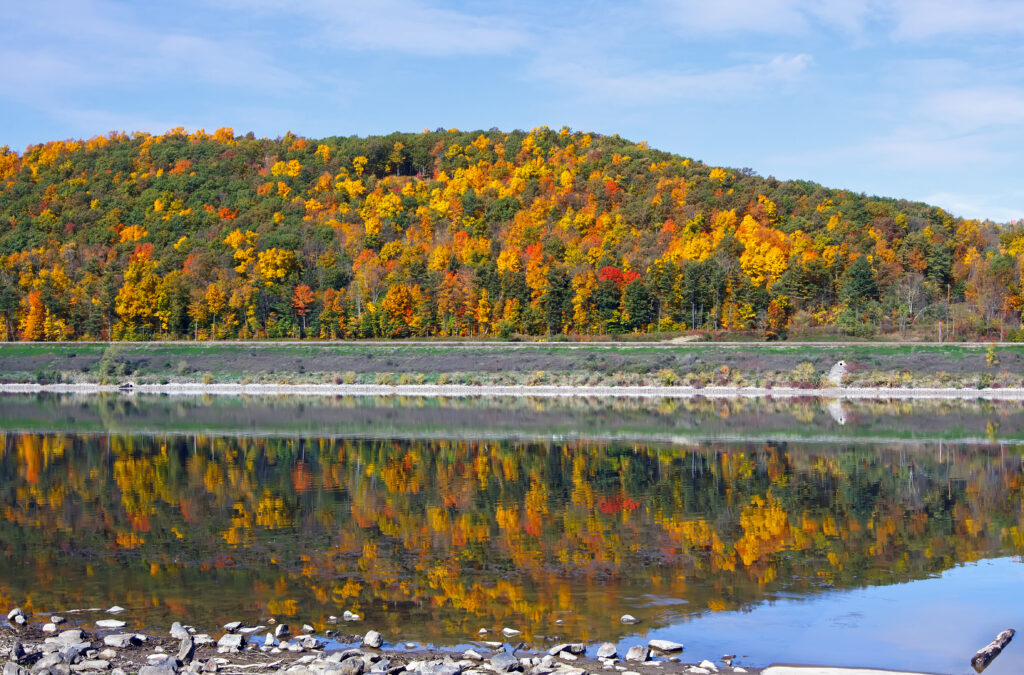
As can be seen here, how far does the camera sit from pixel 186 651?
10.5 metres

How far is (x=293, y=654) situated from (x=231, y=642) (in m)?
0.76

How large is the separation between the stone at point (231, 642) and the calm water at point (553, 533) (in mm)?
1170

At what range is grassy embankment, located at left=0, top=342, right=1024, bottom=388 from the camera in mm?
55844

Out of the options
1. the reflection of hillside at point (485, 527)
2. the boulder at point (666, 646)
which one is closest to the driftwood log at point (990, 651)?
the reflection of hillside at point (485, 527)

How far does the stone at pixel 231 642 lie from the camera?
10930mm

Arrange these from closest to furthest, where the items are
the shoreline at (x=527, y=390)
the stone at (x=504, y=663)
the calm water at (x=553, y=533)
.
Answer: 1. the stone at (x=504, y=663)
2. the calm water at (x=553, y=533)
3. the shoreline at (x=527, y=390)

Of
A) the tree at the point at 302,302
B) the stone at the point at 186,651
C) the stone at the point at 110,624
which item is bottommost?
the stone at the point at 110,624

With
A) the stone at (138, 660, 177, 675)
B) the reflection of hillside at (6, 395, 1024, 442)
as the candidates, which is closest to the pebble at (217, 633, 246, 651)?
the stone at (138, 660, 177, 675)

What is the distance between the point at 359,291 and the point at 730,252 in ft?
110

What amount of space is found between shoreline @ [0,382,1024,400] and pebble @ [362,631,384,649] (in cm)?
4190

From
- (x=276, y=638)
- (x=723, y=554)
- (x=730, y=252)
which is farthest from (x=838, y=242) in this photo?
(x=276, y=638)

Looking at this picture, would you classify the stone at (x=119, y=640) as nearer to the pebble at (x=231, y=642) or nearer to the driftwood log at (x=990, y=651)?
the pebble at (x=231, y=642)

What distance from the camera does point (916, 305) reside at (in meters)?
77.1

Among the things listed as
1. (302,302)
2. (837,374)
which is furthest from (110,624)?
(302,302)
